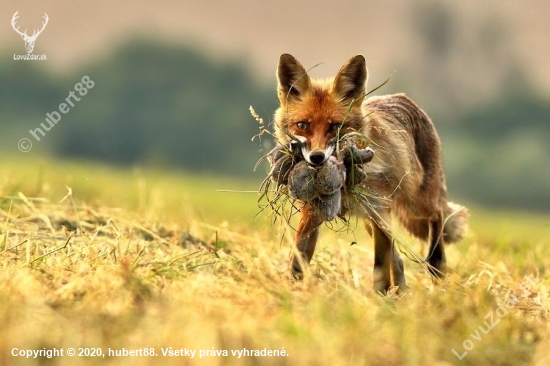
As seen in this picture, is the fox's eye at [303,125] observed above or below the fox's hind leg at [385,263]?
above

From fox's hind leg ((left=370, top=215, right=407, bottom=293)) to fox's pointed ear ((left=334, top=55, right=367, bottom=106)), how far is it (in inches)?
40.2

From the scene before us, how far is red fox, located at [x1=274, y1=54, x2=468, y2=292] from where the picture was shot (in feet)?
18.4

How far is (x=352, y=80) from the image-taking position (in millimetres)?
5938

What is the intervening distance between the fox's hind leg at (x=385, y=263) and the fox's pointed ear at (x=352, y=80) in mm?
1022

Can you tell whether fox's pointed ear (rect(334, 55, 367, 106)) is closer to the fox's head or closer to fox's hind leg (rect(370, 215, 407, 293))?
the fox's head

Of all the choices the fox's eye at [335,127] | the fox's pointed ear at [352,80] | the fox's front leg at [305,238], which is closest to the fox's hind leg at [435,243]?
the fox's front leg at [305,238]

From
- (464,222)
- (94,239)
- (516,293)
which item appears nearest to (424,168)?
(464,222)

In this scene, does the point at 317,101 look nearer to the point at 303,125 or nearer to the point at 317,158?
the point at 303,125

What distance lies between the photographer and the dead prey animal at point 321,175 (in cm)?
489

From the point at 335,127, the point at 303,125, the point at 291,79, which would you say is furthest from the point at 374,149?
the point at 291,79

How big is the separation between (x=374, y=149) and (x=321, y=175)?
4.04 feet

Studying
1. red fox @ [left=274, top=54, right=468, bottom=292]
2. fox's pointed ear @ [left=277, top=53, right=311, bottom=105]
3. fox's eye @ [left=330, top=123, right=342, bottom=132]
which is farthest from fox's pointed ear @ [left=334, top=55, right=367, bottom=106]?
fox's eye @ [left=330, top=123, right=342, bottom=132]

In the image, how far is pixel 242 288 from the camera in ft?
14.8

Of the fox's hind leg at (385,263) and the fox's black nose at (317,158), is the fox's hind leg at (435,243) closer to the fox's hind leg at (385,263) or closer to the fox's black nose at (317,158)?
the fox's hind leg at (385,263)
